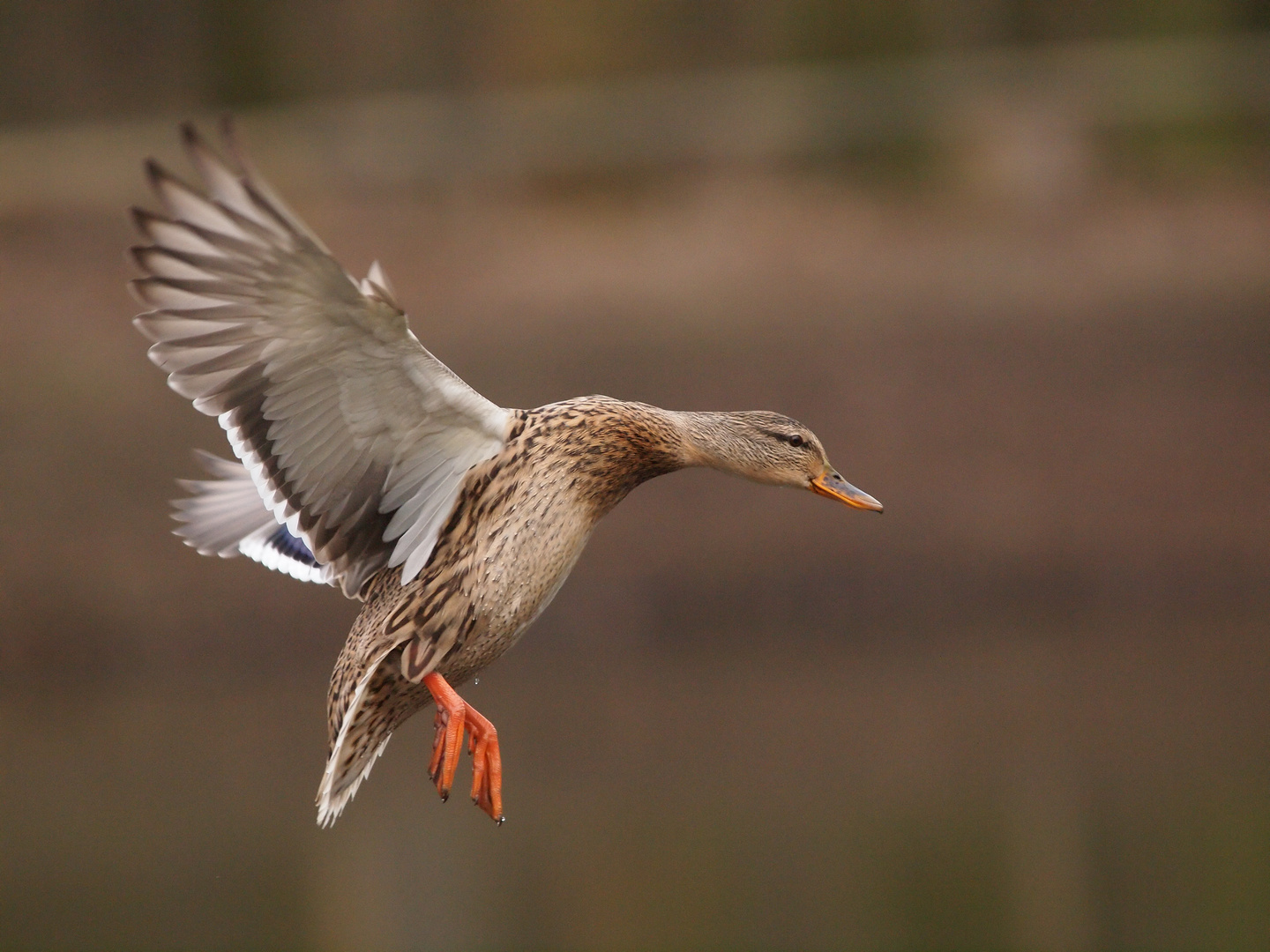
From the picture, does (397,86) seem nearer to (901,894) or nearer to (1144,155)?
(1144,155)

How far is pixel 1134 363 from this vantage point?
35.7ft

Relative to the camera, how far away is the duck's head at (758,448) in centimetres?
477

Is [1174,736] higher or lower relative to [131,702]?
higher

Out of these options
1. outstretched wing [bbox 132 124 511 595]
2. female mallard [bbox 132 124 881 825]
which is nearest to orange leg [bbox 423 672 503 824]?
female mallard [bbox 132 124 881 825]

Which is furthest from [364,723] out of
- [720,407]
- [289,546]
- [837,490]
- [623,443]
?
[720,407]

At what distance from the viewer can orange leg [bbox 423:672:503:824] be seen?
4266mm

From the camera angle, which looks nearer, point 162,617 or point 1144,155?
point 162,617

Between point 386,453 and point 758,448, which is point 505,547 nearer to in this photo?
point 386,453

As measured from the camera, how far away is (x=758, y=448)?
4.79 m

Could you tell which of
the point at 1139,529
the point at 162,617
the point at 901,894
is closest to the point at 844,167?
the point at 1139,529

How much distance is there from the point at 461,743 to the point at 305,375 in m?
0.88

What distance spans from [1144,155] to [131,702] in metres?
6.55

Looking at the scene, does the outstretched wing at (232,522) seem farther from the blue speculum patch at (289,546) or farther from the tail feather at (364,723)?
the tail feather at (364,723)

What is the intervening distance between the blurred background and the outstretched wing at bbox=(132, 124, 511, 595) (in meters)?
3.26
